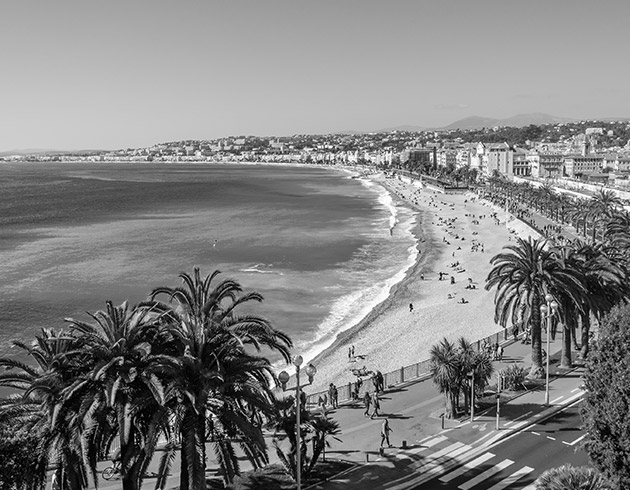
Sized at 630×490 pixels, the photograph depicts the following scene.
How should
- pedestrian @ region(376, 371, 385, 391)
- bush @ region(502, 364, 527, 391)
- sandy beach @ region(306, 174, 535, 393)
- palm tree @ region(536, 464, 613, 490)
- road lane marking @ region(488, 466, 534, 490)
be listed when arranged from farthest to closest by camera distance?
1. sandy beach @ region(306, 174, 535, 393)
2. bush @ region(502, 364, 527, 391)
3. pedestrian @ region(376, 371, 385, 391)
4. road lane marking @ region(488, 466, 534, 490)
5. palm tree @ region(536, 464, 613, 490)

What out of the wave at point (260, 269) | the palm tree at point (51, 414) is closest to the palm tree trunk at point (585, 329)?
the palm tree at point (51, 414)

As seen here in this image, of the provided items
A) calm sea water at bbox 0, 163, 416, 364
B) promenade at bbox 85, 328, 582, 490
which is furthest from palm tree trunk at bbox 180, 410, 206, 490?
calm sea water at bbox 0, 163, 416, 364

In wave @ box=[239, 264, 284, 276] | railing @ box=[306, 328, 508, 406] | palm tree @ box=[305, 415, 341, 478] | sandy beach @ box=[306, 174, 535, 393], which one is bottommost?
sandy beach @ box=[306, 174, 535, 393]

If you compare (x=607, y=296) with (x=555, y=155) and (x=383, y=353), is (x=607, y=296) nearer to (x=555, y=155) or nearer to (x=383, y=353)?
(x=383, y=353)

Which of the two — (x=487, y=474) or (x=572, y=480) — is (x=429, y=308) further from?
(x=572, y=480)

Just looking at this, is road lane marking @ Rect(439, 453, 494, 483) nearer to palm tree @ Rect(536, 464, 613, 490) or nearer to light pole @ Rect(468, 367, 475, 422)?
light pole @ Rect(468, 367, 475, 422)

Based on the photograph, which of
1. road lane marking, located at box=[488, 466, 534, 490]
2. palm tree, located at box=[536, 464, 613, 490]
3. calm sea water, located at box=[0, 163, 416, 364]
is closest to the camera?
palm tree, located at box=[536, 464, 613, 490]

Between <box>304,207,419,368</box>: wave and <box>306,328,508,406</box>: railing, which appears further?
<box>304,207,419,368</box>: wave

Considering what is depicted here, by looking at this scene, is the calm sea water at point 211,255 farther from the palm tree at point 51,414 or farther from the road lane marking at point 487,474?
the palm tree at point 51,414
